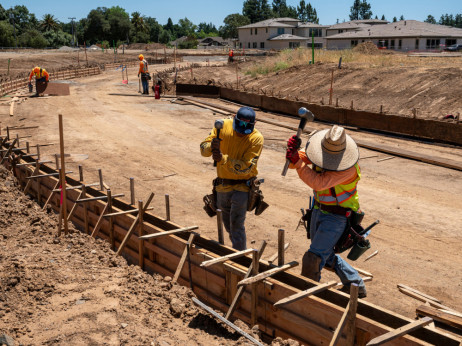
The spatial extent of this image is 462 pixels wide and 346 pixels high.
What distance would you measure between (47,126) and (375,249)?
1445 centimetres

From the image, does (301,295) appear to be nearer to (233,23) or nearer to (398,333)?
(398,333)

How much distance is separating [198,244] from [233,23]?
128 metres

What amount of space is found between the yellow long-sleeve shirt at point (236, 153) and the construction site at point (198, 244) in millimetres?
657

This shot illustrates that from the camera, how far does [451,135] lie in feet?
49.8

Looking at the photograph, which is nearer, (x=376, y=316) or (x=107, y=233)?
(x=376, y=316)

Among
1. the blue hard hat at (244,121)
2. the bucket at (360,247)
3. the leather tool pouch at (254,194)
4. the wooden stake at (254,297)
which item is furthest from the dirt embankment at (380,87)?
the wooden stake at (254,297)

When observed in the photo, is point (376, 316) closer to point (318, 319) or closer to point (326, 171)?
point (318, 319)

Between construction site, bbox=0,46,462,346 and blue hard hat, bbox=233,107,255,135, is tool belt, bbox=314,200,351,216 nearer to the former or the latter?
construction site, bbox=0,46,462,346

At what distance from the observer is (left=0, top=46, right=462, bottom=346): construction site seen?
5.03 m

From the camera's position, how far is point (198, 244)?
21.2ft

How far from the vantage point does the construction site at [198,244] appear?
16.5 feet

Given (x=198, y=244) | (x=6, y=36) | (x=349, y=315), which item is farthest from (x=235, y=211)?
(x=6, y=36)

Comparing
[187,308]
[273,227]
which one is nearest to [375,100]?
[273,227]

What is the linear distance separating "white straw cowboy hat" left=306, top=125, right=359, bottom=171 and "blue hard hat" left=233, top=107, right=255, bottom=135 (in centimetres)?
116
